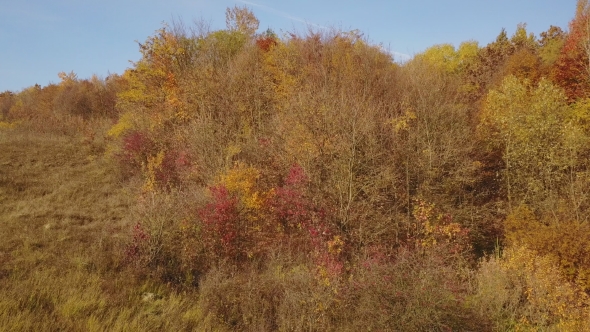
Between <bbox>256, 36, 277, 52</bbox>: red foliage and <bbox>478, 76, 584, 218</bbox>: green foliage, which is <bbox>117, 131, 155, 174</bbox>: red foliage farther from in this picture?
<bbox>478, 76, 584, 218</bbox>: green foliage

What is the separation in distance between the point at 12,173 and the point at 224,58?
16738 millimetres

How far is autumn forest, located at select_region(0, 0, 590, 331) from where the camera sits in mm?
10422

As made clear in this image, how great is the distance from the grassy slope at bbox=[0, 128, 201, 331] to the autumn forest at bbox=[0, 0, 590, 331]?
8 centimetres

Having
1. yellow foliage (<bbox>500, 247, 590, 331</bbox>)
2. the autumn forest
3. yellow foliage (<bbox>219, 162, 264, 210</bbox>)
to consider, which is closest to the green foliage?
the autumn forest

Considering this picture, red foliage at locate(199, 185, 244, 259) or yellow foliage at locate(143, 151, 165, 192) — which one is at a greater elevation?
yellow foliage at locate(143, 151, 165, 192)

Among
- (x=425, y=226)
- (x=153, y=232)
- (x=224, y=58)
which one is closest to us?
(x=153, y=232)

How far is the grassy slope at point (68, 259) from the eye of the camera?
9.28 m

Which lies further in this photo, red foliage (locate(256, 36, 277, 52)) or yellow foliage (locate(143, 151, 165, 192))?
red foliage (locate(256, 36, 277, 52))

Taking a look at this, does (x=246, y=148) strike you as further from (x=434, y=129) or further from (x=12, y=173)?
(x=12, y=173)

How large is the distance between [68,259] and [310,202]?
9694 millimetres

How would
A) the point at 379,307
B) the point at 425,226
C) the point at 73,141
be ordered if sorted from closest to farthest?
1. the point at 379,307
2. the point at 425,226
3. the point at 73,141

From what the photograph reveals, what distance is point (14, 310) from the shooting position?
28.9 feet

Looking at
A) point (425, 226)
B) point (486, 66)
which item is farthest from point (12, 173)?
point (486, 66)

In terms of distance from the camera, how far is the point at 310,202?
15.8 m
